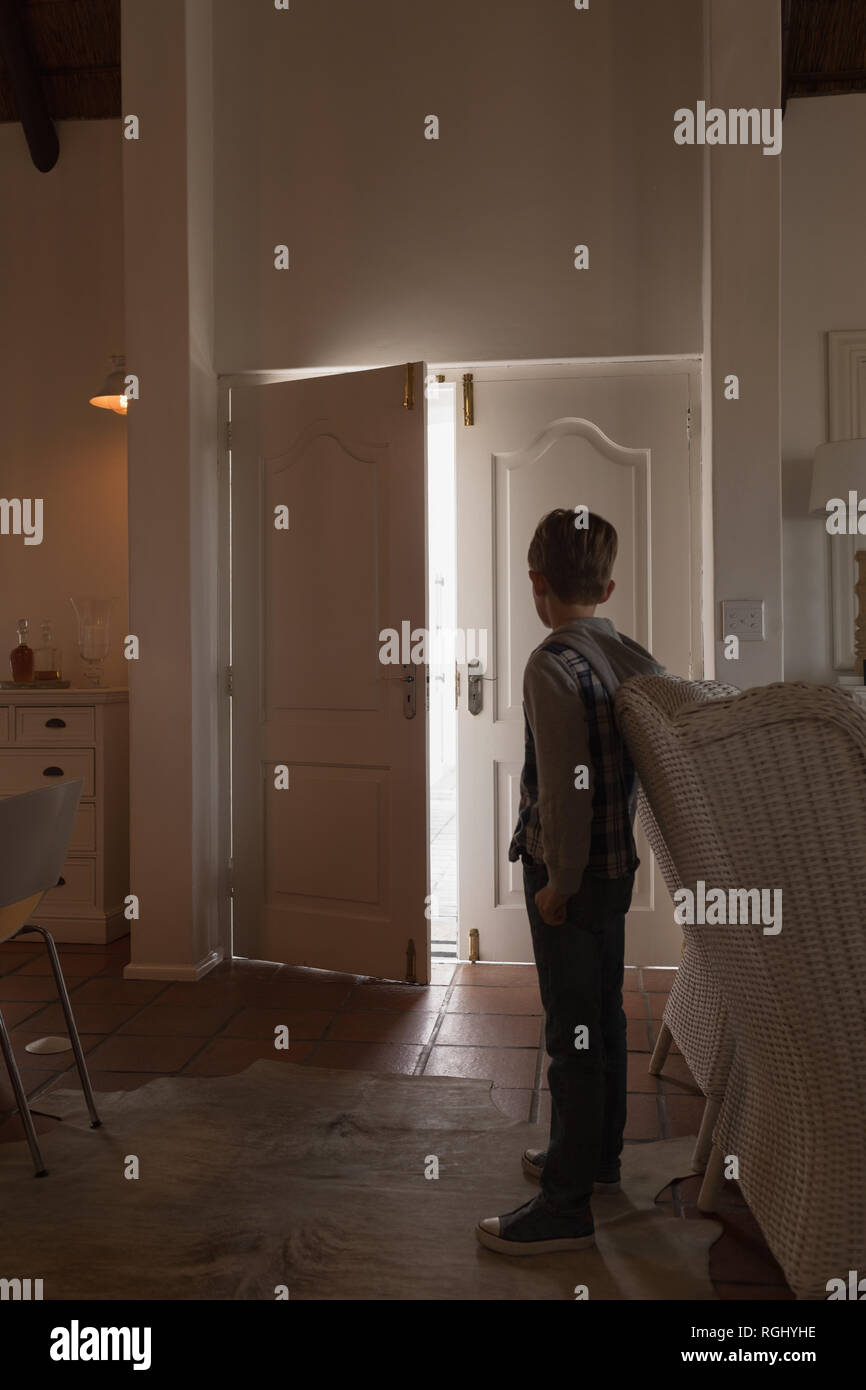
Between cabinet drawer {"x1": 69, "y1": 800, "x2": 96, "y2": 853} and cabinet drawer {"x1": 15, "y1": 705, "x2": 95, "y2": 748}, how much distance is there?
271 millimetres

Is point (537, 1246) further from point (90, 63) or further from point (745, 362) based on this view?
point (90, 63)

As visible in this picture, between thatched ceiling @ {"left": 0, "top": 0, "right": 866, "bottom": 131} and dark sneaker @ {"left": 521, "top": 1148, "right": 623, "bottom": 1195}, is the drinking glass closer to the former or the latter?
thatched ceiling @ {"left": 0, "top": 0, "right": 866, "bottom": 131}

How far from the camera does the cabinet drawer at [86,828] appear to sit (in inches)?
173

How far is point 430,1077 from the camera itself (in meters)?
2.96

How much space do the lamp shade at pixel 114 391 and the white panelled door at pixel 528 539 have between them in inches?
57.0

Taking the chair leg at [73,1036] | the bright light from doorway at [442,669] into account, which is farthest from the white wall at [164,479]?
the chair leg at [73,1036]

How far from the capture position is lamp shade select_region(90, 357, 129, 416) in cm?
443

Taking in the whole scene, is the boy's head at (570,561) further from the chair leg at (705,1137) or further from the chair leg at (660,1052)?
the chair leg at (660,1052)

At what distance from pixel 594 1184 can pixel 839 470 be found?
104 inches

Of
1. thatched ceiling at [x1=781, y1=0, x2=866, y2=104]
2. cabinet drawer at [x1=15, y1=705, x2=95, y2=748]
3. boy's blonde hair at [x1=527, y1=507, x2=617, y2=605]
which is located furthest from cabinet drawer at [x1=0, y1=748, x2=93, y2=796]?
thatched ceiling at [x1=781, y1=0, x2=866, y2=104]

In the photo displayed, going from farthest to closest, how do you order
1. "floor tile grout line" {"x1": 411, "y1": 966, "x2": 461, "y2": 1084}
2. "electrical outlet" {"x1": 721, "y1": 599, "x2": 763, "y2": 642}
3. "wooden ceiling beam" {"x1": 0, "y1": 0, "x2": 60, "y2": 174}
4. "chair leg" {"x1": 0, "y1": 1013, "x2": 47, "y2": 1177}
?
1. "wooden ceiling beam" {"x1": 0, "y1": 0, "x2": 60, "y2": 174}
2. "electrical outlet" {"x1": 721, "y1": 599, "x2": 763, "y2": 642}
3. "floor tile grout line" {"x1": 411, "y1": 966, "x2": 461, "y2": 1084}
4. "chair leg" {"x1": 0, "y1": 1013, "x2": 47, "y2": 1177}
